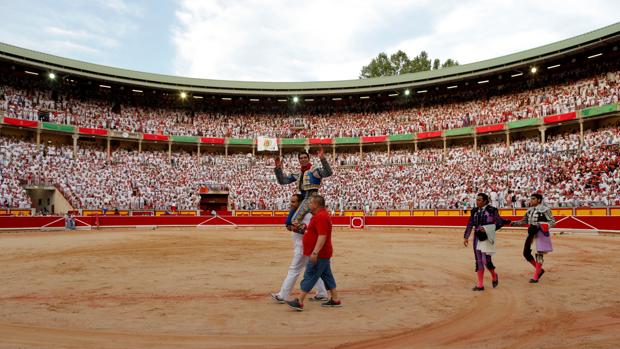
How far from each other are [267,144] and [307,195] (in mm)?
39777

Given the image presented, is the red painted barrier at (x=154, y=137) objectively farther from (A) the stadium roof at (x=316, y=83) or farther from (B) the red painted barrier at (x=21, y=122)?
(B) the red painted barrier at (x=21, y=122)

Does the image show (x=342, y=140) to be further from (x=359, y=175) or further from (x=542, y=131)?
(x=542, y=131)

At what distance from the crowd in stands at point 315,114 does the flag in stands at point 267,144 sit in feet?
8.10

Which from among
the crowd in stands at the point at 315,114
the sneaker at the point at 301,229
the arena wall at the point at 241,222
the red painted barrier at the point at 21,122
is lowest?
the arena wall at the point at 241,222

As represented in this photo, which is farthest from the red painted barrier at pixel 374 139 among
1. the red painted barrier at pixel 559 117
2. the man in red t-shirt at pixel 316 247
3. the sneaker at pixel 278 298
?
the man in red t-shirt at pixel 316 247

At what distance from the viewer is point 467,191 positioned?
3284cm

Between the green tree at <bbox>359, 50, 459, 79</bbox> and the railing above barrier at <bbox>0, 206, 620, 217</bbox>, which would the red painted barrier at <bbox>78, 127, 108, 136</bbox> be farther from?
the green tree at <bbox>359, 50, 459, 79</bbox>

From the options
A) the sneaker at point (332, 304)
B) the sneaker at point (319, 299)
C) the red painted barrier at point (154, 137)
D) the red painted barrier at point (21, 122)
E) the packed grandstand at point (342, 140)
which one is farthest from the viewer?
the red painted barrier at point (154, 137)

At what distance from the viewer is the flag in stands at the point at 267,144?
46.1 metres

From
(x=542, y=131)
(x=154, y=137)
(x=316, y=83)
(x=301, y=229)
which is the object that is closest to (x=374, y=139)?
(x=316, y=83)

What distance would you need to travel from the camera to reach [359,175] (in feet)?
137

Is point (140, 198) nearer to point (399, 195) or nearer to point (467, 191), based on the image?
point (399, 195)

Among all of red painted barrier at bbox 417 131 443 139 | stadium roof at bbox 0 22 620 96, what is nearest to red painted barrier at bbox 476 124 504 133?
red painted barrier at bbox 417 131 443 139

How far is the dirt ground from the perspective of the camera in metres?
4.75
